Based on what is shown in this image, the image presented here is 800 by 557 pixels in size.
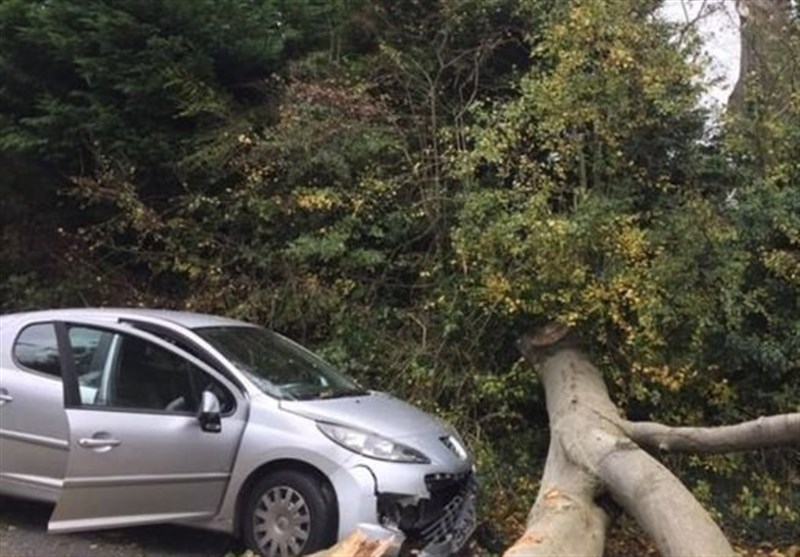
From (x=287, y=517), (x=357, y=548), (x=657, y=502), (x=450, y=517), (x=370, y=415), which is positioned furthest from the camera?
(x=370, y=415)

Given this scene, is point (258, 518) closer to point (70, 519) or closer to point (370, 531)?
point (370, 531)

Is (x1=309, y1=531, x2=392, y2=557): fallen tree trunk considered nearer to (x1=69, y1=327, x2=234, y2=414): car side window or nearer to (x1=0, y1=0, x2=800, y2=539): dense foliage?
(x1=69, y1=327, x2=234, y2=414): car side window

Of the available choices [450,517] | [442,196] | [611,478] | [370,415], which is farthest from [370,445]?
[442,196]

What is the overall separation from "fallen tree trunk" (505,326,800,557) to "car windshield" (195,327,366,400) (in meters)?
1.58

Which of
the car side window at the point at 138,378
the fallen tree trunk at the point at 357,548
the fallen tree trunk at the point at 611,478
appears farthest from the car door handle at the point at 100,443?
the fallen tree trunk at the point at 611,478

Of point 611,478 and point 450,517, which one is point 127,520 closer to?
point 450,517

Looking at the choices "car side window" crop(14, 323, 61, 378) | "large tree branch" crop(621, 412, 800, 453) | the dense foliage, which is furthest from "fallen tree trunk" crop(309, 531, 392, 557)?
"car side window" crop(14, 323, 61, 378)

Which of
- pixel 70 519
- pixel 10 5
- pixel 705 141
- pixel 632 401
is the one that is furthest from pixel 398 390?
pixel 10 5

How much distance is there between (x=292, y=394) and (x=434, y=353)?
284 cm

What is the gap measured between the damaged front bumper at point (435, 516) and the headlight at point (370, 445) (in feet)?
Answer: 0.60

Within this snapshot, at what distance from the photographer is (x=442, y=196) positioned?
9.37 meters

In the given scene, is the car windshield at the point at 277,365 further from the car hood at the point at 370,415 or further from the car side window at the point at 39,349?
the car side window at the point at 39,349

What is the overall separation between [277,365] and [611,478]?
7.93ft

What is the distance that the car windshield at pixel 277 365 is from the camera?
20.0 feet
